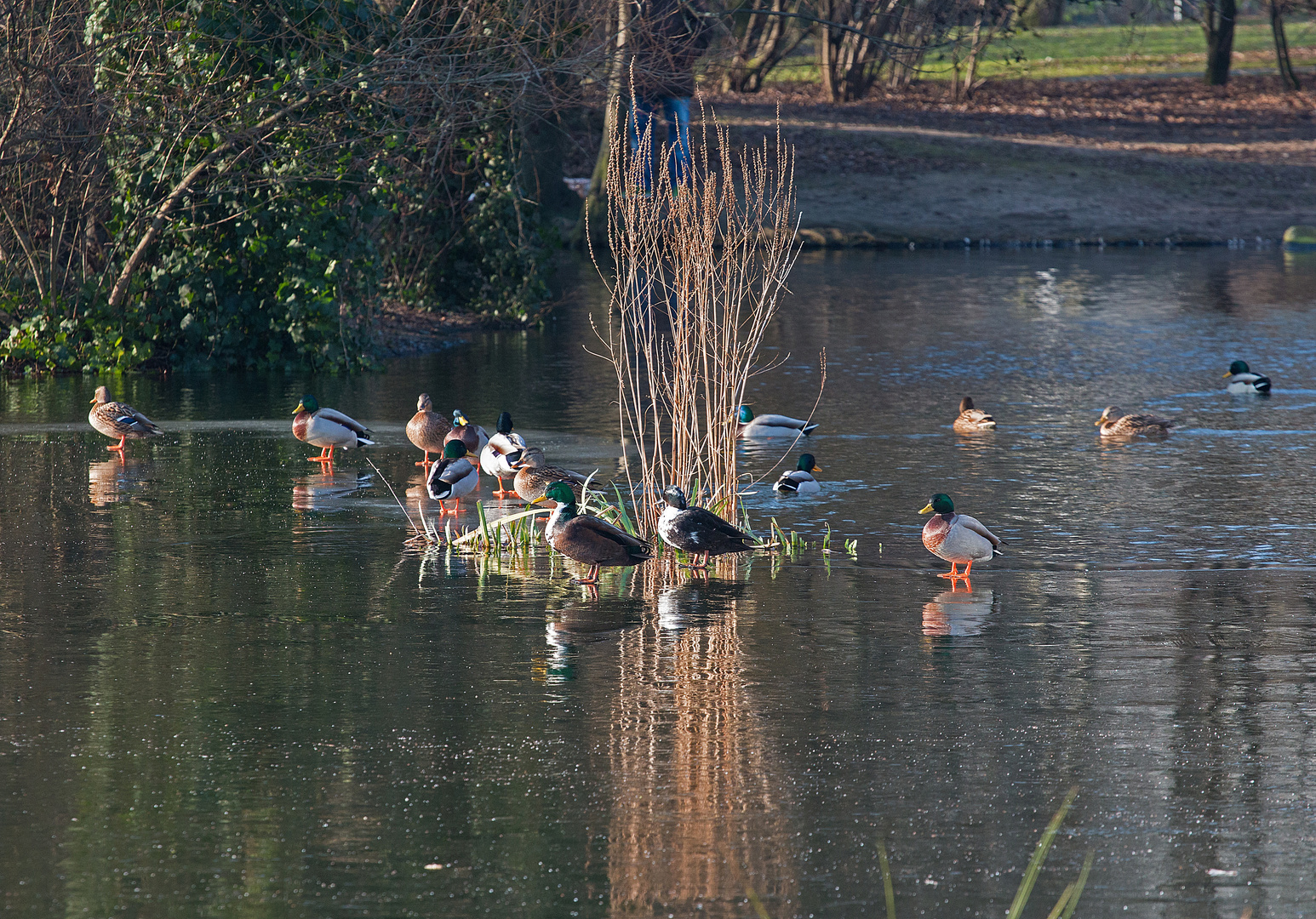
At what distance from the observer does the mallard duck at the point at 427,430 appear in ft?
40.0

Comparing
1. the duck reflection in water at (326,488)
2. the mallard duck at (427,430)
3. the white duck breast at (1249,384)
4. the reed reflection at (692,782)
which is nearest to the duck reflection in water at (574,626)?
the reed reflection at (692,782)

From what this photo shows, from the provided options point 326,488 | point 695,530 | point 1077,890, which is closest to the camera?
point 1077,890

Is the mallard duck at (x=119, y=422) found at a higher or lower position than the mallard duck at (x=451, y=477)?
higher

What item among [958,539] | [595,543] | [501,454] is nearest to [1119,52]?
[501,454]

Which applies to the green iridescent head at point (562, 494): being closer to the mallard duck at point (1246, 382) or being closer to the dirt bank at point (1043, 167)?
the mallard duck at point (1246, 382)

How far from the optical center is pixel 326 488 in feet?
37.8

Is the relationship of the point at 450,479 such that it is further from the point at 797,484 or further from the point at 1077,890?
the point at 1077,890

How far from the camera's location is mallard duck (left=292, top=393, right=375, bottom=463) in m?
12.2

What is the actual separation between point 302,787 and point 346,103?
11621mm

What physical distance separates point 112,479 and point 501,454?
9.39 feet

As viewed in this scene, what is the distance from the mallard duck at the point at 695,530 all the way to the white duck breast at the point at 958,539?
1.03 meters

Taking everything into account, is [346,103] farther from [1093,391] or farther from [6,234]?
[1093,391]

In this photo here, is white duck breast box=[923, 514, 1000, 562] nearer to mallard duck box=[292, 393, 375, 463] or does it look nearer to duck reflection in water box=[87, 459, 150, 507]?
mallard duck box=[292, 393, 375, 463]

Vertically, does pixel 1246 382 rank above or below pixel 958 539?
above
